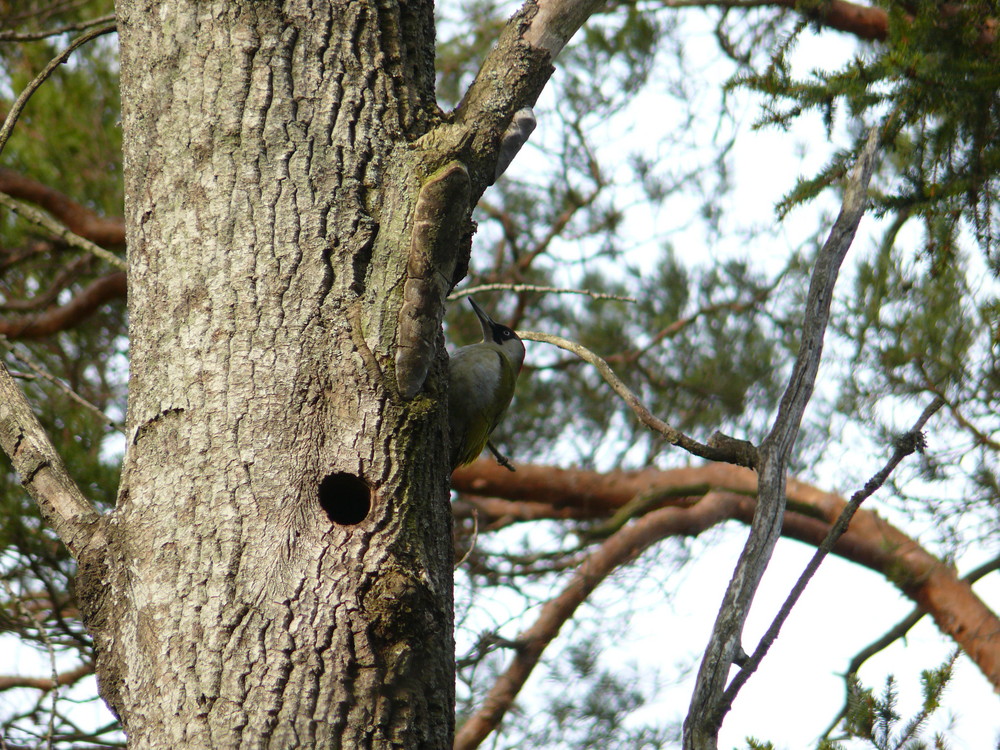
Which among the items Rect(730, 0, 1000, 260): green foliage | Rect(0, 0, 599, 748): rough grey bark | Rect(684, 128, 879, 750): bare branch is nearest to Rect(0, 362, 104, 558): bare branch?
Rect(0, 0, 599, 748): rough grey bark

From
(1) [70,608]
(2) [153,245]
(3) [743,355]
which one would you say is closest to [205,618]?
(2) [153,245]

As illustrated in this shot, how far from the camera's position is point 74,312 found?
5.53m

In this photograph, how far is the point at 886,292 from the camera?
5629 millimetres

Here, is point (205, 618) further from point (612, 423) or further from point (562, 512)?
point (612, 423)

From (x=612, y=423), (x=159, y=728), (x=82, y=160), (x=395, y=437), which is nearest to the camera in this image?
(x=159, y=728)

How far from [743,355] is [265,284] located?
5935 mm

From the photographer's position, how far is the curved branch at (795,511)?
5570 millimetres

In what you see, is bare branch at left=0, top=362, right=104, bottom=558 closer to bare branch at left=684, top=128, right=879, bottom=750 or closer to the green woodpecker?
bare branch at left=684, top=128, right=879, bottom=750

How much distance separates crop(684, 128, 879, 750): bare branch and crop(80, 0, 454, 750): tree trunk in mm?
511

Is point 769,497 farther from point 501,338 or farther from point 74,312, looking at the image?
point 74,312

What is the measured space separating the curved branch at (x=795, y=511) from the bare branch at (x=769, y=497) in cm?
325

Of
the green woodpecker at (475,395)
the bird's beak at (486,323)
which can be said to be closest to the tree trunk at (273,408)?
the green woodpecker at (475,395)

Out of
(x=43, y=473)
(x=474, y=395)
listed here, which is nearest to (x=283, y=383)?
(x=43, y=473)

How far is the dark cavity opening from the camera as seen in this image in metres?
1.77
